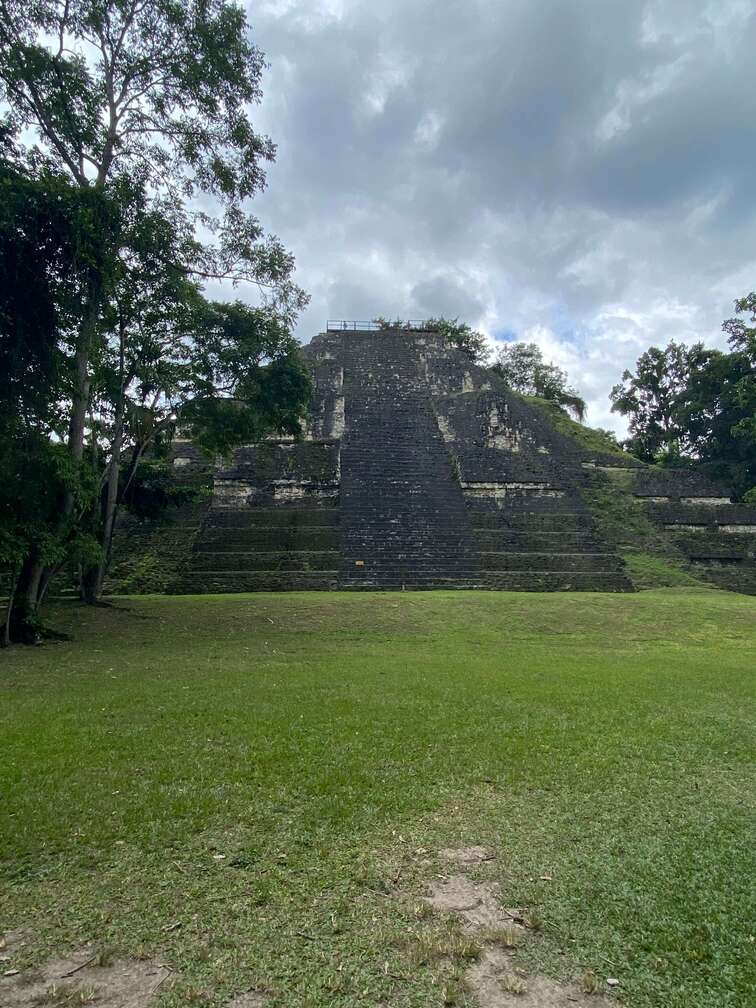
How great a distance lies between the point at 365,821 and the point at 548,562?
1283cm

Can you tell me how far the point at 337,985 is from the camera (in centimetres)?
196

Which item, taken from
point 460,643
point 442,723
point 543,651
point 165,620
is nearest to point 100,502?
point 165,620

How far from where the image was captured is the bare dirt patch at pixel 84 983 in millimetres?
1890

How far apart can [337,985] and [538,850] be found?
50.8 inches

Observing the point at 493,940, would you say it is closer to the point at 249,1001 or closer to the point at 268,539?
the point at 249,1001

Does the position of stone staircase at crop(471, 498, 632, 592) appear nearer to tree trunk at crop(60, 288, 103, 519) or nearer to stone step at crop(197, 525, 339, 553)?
stone step at crop(197, 525, 339, 553)

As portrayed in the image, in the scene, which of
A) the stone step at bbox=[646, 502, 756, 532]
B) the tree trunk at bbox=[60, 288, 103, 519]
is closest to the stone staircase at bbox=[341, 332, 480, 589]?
the tree trunk at bbox=[60, 288, 103, 519]

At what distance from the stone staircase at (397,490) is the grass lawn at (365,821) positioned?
7.39 metres

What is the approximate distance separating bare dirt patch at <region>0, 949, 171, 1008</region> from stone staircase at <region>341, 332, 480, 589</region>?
1185 centimetres

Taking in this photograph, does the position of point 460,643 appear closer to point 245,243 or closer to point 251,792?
point 251,792

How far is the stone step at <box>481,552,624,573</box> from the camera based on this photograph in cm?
1498

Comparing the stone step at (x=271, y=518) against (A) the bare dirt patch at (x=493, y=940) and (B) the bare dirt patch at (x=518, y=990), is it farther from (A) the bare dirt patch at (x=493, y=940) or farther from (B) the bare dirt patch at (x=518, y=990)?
(B) the bare dirt patch at (x=518, y=990)

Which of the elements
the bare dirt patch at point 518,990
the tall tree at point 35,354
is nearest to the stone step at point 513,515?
the tall tree at point 35,354

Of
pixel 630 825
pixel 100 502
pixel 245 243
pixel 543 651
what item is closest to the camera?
pixel 630 825
